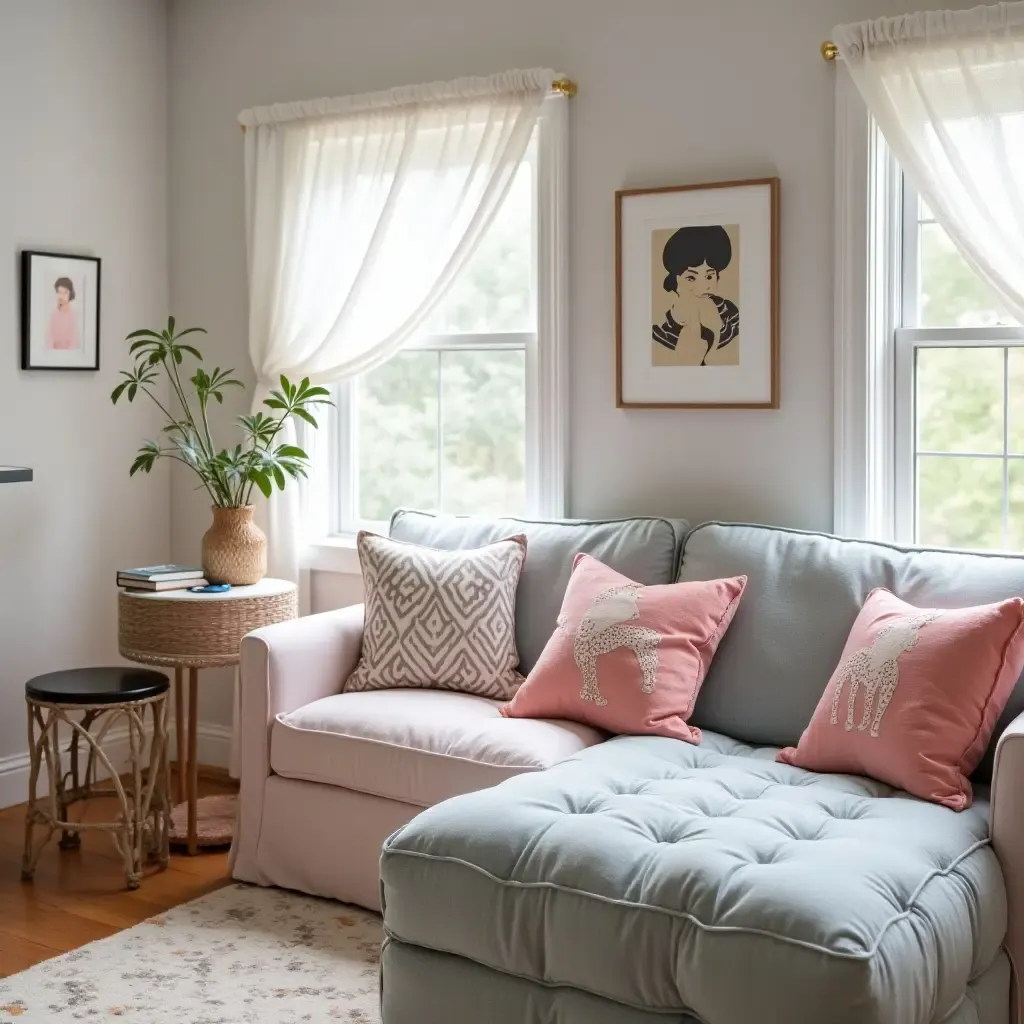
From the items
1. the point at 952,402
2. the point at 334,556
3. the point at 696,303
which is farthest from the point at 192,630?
the point at 952,402

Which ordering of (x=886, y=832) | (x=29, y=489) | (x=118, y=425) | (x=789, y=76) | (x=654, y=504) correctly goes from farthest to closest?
(x=118, y=425)
(x=29, y=489)
(x=654, y=504)
(x=789, y=76)
(x=886, y=832)

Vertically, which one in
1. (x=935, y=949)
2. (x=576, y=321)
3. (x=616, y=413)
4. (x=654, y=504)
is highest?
(x=576, y=321)

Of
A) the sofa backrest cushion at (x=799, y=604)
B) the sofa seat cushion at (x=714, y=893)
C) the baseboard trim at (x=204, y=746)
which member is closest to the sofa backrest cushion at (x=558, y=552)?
the sofa backrest cushion at (x=799, y=604)

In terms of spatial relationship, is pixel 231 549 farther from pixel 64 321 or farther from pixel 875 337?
pixel 875 337

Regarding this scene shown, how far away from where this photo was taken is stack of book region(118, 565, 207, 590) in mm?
3783

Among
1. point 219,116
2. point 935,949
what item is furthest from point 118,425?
point 935,949

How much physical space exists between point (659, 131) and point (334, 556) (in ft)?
5.53

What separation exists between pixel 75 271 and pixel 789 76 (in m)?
2.31

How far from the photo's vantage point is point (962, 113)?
124 inches

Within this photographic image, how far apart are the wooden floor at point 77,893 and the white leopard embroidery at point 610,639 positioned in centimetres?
119

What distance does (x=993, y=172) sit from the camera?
10.2 feet

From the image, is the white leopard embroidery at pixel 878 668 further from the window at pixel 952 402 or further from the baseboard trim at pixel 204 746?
the baseboard trim at pixel 204 746

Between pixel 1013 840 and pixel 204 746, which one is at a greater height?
pixel 1013 840

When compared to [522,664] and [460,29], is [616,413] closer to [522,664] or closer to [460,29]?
[522,664]
